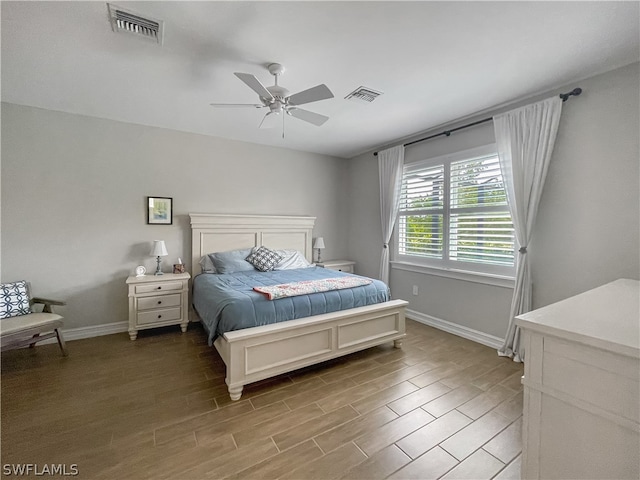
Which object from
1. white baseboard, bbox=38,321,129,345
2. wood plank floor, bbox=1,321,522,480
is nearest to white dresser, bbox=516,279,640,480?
wood plank floor, bbox=1,321,522,480

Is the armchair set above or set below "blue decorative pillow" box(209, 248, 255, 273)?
below

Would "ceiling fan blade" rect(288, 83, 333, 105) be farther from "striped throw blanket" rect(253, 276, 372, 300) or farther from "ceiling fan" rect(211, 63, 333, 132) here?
"striped throw blanket" rect(253, 276, 372, 300)

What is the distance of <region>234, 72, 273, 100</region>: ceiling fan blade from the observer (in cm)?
187

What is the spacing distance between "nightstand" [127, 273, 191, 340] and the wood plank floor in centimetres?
44

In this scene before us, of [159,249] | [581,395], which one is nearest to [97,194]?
[159,249]

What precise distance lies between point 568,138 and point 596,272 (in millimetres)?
1231

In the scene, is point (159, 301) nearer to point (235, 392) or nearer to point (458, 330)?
point (235, 392)

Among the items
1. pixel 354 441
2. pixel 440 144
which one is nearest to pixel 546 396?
pixel 354 441

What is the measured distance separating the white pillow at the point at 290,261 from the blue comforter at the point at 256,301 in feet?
1.70

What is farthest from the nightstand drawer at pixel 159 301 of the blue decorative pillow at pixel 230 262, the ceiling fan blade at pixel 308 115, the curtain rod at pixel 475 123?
the curtain rod at pixel 475 123

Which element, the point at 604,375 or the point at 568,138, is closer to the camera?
the point at 604,375

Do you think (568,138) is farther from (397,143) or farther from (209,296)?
(209,296)

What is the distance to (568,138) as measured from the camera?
2496 millimetres

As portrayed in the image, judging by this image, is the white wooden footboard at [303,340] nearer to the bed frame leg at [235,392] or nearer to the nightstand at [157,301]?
the bed frame leg at [235,392]
